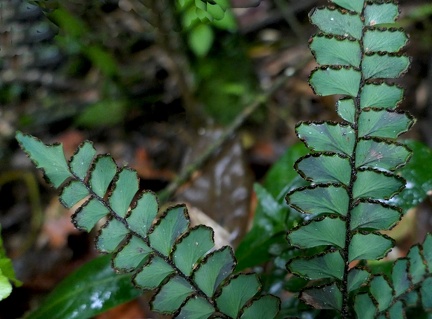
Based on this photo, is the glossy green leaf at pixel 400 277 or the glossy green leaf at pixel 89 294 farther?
the glossy green leaf at pixel 89 294

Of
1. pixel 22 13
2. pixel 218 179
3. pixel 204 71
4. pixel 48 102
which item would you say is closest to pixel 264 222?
pixel 218 179

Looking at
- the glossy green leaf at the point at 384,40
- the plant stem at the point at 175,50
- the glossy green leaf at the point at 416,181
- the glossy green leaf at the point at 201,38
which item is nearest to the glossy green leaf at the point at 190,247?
the glossy green leaf at the point at 384,40

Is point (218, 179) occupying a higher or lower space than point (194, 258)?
higher

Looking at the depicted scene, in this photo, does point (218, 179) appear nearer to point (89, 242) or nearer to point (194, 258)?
point (89, 242)

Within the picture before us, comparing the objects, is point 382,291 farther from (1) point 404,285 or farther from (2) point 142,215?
(2) point 142,215

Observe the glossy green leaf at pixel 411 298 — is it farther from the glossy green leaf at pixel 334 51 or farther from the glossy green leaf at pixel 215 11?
the glossy green leaf at pixel 215 11

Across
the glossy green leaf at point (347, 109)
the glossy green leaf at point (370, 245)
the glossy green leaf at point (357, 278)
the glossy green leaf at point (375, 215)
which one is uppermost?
the glossy green leaf at point (347, 109)

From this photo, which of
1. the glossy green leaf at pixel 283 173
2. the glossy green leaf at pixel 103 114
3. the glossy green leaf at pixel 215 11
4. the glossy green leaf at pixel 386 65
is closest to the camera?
the glossy green leaf at pixel 386 65

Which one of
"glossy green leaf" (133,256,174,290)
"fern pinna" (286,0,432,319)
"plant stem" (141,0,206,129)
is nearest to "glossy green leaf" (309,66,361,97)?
"fern pinna" (286,0,432,319)
